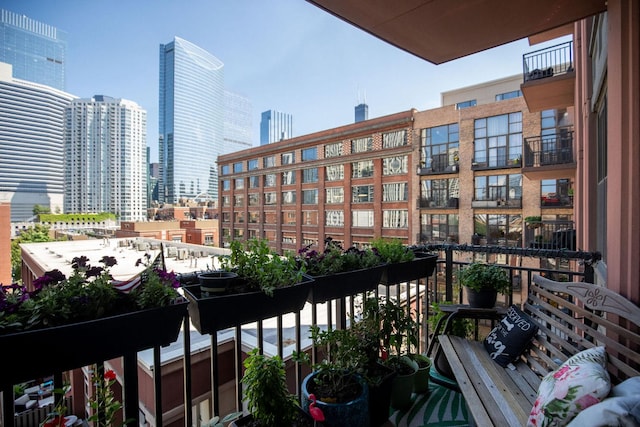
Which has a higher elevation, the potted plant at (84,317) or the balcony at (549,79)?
the balcony at (549,79)

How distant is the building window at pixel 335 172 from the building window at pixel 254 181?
30.0ft

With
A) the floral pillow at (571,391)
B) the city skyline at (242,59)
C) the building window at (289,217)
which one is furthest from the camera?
the building window at (289,217)

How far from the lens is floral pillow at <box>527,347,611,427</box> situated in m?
1.03

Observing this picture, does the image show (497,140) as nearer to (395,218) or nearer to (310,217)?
(395,218)

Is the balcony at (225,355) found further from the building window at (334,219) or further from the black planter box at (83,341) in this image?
the building window at (334,219)

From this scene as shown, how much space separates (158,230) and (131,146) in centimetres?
4894

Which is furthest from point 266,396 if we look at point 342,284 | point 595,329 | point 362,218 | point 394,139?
point 362,218

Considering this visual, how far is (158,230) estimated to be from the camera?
125 feet

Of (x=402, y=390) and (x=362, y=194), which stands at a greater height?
(x=362, y=194)

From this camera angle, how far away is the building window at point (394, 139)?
71.3 ft

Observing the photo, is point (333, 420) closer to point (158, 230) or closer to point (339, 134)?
point (339, 134)

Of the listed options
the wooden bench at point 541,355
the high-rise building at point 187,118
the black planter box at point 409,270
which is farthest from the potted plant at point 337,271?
the high-rise building at point 187,118

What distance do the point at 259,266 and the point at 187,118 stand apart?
105 metres

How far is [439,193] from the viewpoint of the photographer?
19.2 metres
